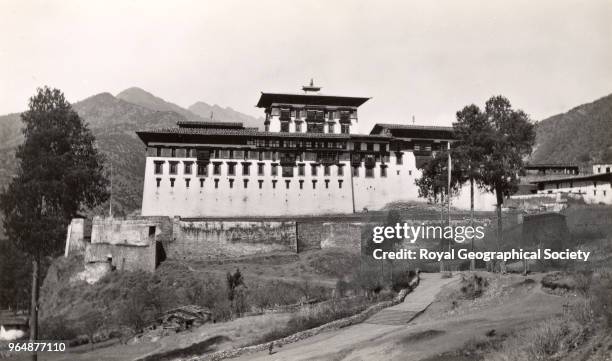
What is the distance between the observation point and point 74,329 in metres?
40.9

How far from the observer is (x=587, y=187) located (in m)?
63.2

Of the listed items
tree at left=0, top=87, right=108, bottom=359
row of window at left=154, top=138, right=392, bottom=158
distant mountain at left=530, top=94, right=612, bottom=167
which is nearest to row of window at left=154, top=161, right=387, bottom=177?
row of window at left=154, top=138, right=392, bottom=158

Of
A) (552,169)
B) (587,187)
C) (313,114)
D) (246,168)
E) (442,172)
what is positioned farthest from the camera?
(552,169)

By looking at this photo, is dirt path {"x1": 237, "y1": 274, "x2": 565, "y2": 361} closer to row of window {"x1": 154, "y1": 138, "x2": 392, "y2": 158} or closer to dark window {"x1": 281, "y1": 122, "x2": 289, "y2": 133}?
row of window {"x1": 154, "y1": 138, "x2": 392, "y2": 158}

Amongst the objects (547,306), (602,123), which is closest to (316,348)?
(547,306)

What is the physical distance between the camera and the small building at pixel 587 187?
60.8 meters

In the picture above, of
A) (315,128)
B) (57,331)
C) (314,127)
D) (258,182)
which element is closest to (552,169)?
(315,128)

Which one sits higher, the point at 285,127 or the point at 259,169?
the point at 285,127

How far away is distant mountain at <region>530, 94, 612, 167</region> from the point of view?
10656 centimetres

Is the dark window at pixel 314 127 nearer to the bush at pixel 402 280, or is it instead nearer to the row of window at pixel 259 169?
the row of window at pixel 259 169

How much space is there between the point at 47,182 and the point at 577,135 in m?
106

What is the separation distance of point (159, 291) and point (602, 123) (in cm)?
9992

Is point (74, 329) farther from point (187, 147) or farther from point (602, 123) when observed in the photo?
point (602, 123)

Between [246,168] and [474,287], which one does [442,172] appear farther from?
[246,168]
